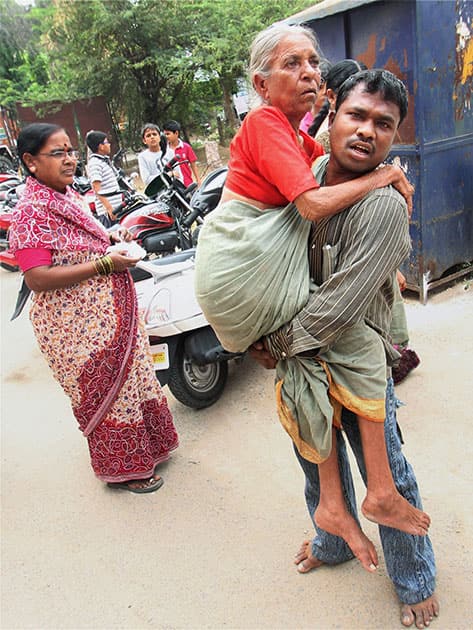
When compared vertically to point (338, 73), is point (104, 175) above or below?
below

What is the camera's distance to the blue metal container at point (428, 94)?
3.66m

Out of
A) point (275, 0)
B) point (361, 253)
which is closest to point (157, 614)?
point (361, 253)

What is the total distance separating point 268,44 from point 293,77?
0.42ft

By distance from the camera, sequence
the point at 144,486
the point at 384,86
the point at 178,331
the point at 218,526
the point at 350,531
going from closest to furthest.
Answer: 1. the point at 384,86
2. the point at 350,531
3. the point at 218,526
4. the point at 144,486
5. the point at 178,331

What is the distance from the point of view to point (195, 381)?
3305 mm

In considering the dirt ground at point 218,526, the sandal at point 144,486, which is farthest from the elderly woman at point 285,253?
the sandal at point 144,486

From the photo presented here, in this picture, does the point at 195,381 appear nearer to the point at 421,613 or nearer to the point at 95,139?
the point at 421,613

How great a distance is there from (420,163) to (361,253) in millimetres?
2908

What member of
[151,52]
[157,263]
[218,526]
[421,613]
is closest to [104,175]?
[157,263]

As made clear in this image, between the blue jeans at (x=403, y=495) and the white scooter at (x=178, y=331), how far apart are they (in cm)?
145

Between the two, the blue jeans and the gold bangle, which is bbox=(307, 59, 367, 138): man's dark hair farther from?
the blue jeans

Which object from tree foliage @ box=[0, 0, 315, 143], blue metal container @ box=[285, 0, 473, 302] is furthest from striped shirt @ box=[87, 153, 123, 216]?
tree foliage @ box=[0, 0, 315, 143]

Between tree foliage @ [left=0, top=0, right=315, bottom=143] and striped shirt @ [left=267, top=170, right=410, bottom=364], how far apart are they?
12726mm

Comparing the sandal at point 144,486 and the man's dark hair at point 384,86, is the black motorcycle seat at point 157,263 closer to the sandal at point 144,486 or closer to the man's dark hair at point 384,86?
the sandal at point 144,486
